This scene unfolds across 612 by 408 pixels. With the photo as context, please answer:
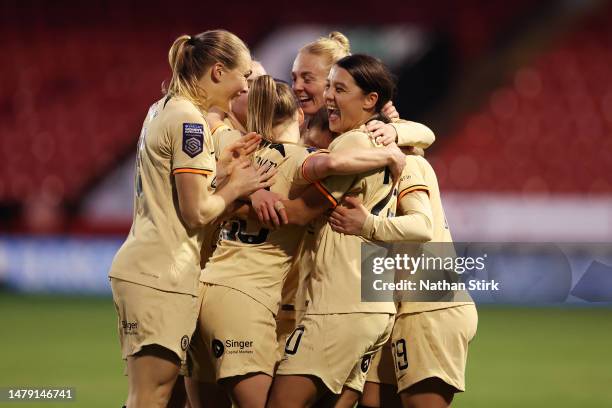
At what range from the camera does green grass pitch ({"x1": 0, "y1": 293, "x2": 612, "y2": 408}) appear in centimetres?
760

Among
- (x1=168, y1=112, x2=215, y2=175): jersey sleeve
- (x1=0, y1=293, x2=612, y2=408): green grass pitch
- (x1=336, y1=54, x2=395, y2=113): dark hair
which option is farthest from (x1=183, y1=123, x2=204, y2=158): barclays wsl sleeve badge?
(x1=0, y1=293, x2=612, y2=408): green grass pitch

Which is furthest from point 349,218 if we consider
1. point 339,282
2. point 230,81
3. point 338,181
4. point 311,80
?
point 311,80

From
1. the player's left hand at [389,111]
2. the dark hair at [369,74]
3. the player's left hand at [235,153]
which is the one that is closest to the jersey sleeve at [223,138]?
the player's left hand at [235,153]

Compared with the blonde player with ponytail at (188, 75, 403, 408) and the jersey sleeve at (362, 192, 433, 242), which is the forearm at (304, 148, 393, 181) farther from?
the jersey sleeve at (362, 192, 433, 242)

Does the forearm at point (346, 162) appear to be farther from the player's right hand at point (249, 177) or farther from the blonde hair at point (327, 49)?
the blonde hair at point (327, 49)

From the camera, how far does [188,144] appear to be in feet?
13.1

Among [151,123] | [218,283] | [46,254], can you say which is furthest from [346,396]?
[46,254]

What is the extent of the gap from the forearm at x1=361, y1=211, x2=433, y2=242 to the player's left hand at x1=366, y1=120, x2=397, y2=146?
335mm

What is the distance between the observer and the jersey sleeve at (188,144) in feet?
13.1

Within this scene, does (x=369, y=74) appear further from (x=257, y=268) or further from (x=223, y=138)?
(x=257, y=268)

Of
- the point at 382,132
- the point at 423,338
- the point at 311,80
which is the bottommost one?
the point at 423,338

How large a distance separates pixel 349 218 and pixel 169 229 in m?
0.76

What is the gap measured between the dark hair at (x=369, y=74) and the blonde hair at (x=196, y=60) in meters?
0.50

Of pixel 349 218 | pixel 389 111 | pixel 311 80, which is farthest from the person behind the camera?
pixel 311 80
